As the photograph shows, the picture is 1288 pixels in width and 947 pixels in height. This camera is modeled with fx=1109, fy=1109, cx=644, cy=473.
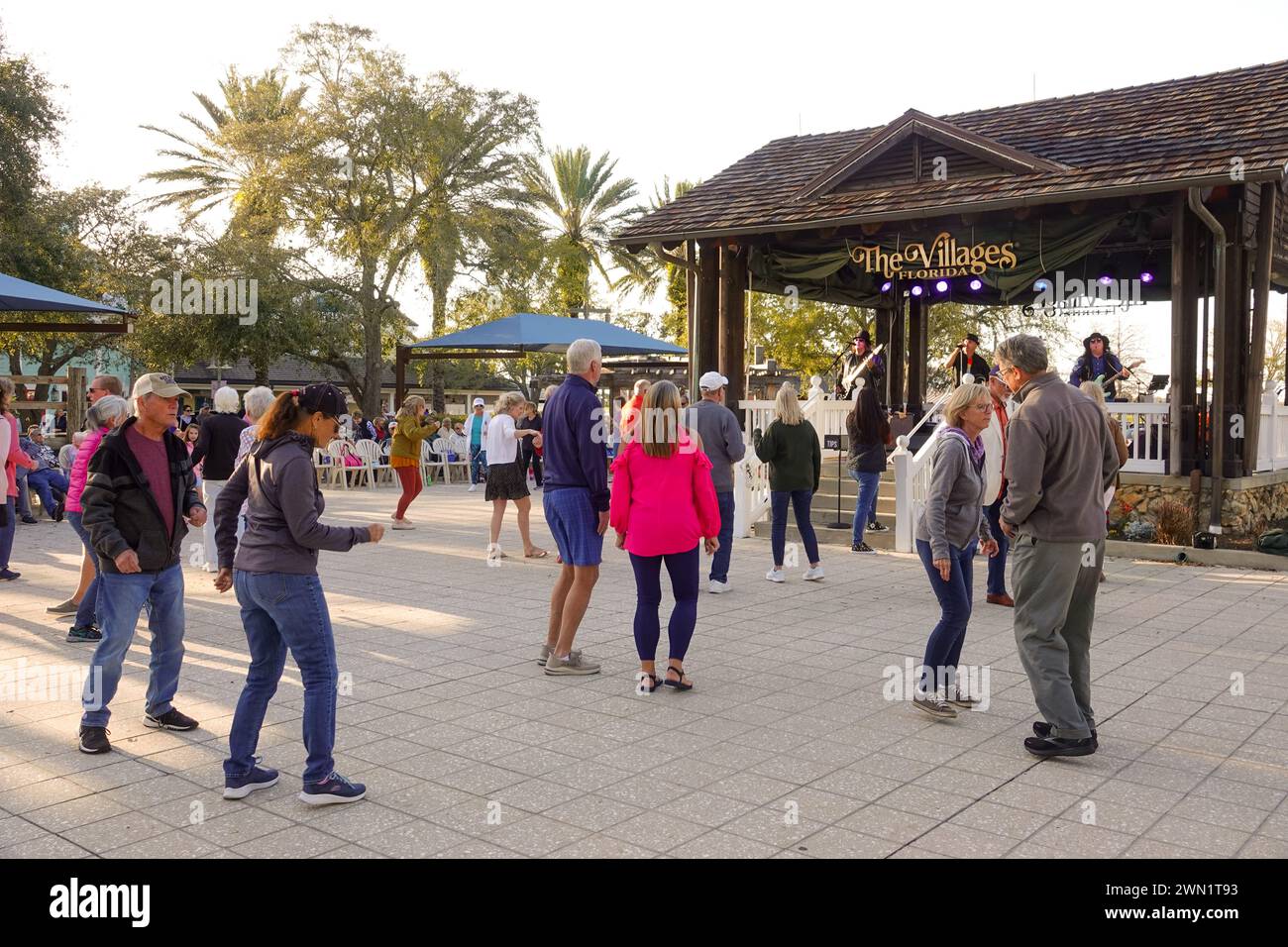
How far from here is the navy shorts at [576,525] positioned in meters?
6.39

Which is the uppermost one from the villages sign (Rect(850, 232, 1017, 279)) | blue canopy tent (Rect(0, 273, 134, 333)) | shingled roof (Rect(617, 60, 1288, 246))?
shingled roof (Rect(617, 60, 1288, 246))

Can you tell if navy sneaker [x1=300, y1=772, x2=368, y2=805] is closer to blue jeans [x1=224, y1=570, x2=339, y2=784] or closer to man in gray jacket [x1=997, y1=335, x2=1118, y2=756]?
blue jeans [x1=224, y1=570, x2=339, y2=784]

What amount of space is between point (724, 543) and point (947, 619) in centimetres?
420

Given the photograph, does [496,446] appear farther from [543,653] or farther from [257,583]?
[257,583]

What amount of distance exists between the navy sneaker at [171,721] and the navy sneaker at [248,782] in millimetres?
1019

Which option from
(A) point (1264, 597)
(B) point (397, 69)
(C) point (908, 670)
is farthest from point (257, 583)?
(B) point (397, 69)

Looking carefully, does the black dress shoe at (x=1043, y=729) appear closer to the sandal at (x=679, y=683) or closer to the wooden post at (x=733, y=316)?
the sandal at (x=679, y=683)

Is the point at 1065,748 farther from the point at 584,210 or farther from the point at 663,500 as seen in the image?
the point at 584,210

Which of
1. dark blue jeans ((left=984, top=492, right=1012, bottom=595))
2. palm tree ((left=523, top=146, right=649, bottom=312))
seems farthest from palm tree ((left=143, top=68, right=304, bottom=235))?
dark blue jeans ((left=984, top=492, right=1012, bottom=595))

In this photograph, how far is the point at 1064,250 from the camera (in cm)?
1353

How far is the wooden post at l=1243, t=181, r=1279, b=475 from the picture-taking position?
12.5 meters

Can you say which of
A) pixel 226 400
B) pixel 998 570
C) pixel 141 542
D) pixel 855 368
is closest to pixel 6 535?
pixel 226 400

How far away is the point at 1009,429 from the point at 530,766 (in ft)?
8.76

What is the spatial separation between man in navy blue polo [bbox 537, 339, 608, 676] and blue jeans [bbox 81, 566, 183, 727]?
203 centimetres
